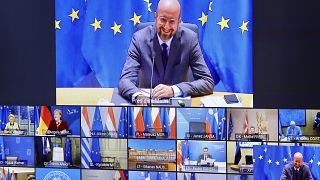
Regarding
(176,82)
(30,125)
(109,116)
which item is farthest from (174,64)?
(30,125)

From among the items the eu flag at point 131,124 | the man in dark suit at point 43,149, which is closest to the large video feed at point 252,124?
the eu flag at point 131,124

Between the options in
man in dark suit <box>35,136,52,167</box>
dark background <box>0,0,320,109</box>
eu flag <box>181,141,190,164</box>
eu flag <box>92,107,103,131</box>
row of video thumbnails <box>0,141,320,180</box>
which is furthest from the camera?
man in dark suit <box>35,136,52,167</box>

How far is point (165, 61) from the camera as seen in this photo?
10.9 feet

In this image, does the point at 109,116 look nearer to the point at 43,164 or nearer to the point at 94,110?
the point at 94,110

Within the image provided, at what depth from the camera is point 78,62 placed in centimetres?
342

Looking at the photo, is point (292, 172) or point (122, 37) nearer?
point (292, 172)

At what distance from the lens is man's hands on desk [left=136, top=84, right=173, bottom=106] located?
130 inches

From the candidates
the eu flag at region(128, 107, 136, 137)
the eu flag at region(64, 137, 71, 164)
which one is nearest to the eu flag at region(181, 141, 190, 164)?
the eu flag at region(128, 107, 136, 137)

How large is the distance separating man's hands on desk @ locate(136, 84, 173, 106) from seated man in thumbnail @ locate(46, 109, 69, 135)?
0.60m

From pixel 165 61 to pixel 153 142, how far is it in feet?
1.91

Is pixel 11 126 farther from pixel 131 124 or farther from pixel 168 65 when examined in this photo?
pixel 168 65

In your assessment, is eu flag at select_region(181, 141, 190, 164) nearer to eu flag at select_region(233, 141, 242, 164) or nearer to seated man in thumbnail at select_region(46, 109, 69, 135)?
eu flag at select_region(233, 141, 242, 164)

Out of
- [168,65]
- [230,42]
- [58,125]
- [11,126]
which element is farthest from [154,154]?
[11,126]

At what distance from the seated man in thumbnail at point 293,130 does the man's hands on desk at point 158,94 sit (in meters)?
0.84
